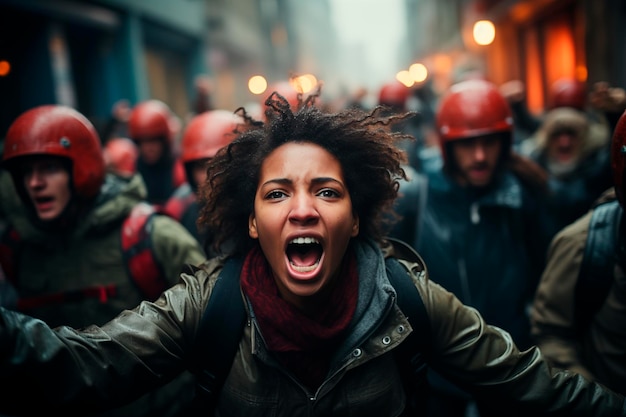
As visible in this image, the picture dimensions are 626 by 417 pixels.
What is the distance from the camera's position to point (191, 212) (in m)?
3.88

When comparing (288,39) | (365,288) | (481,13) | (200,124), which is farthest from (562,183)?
(288,39)

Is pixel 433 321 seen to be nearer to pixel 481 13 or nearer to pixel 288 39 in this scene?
pixel 481 13

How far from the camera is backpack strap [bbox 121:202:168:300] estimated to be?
293 cm

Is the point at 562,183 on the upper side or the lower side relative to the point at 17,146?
lower

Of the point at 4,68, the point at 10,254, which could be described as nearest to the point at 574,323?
the point at 10,254

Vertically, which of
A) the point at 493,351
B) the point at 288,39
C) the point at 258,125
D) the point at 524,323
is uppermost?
the point at 288,39

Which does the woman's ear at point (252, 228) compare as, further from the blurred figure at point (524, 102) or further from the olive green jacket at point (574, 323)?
the blurred figure at point (524, 102)

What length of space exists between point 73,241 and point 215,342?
1624 millimetres

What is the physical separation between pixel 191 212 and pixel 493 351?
100 inches

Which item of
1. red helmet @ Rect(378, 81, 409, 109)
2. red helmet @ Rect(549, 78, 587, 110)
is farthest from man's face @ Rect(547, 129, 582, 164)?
red helmet @ Rect(378, 81, 409, 109)

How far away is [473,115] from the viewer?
375 cm

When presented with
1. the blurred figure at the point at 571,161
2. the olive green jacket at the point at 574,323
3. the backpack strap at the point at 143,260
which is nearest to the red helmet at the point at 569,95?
the blurred figure at the point at 571,161

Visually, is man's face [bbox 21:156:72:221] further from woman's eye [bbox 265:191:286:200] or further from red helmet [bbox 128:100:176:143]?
red helmet [bbox 128:100:176:143]

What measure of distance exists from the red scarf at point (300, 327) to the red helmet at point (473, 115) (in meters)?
2.18
